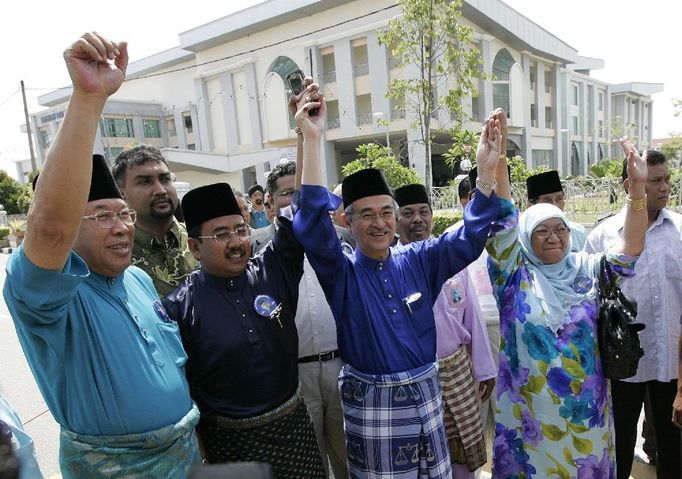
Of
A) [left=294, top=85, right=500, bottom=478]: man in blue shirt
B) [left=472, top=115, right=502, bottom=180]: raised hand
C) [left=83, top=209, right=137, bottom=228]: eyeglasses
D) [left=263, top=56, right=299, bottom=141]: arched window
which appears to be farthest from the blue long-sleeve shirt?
[left=263, top=56, right=299, bottom=141]: arched window

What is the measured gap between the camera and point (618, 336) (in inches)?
82.6

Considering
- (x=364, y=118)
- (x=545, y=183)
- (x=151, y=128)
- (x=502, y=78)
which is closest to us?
(x=545, y=183)

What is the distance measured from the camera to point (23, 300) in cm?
122

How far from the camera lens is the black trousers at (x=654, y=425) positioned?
2.59 m

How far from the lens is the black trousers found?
102 inches

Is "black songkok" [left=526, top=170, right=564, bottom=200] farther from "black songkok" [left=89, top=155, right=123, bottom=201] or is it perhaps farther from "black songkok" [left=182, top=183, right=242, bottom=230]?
"black songkok" [left=89, top=155, right=123, bottom=201]

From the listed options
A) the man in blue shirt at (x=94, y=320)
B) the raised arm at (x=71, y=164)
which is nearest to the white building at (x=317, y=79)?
the man in blue shirt at (x=94, y=320)

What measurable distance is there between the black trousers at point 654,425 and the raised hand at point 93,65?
9.68 ft

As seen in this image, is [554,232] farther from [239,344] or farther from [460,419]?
[239,344]

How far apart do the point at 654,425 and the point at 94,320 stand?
117 inches

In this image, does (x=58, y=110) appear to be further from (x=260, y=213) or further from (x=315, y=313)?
(x=315, y=313)

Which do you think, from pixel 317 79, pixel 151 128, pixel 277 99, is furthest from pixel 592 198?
pixel 151 128

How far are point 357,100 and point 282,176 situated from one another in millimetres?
21649

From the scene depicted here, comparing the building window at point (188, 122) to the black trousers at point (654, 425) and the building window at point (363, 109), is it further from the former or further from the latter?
the black trousers at point (654, 425)
